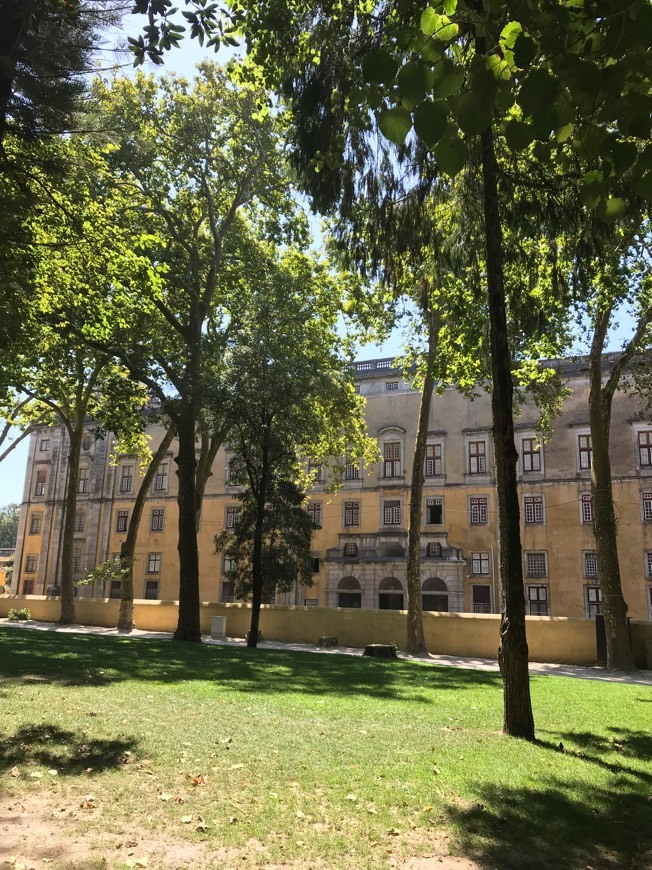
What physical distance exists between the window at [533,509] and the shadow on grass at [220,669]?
21.1m

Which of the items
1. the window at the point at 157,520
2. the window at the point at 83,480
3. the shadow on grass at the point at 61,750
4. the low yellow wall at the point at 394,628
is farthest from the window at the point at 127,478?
the shadow on grass at the point at 61,750

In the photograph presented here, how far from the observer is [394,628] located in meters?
23.5

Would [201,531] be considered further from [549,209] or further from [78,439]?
[549,209]

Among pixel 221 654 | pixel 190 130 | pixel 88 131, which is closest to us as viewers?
pixel 88 131

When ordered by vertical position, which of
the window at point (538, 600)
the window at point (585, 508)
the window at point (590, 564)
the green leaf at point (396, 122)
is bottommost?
the window at point (538, 600)

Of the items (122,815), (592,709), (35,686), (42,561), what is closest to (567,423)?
(592,709)

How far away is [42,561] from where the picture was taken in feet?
170

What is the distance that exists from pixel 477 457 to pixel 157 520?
77.4 feet

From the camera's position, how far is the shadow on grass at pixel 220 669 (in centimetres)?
1074

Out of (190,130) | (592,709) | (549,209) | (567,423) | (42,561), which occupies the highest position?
(190,130)

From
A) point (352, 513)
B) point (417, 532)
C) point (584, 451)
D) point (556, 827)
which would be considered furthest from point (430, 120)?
point (352, 513)

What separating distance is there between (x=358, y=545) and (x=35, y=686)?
32.0 m

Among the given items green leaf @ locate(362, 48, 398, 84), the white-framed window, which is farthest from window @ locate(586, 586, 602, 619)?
green leaf @ locate(362, 48, 398, 84)

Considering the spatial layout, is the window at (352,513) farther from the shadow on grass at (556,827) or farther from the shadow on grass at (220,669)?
the shadow on grass at (556,827)
